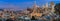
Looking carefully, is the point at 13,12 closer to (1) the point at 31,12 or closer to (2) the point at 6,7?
(2) the point at 6,7

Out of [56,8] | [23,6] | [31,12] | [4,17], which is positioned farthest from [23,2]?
[56,8]

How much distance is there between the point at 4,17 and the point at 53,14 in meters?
0.56

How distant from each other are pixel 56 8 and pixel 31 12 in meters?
0.29

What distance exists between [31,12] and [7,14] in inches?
10.9

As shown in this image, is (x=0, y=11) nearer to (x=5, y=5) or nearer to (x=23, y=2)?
(x=5, y=5)

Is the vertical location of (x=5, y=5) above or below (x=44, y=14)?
above

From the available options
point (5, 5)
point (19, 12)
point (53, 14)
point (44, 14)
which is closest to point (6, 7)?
point (5, 5)

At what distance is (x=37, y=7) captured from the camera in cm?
104

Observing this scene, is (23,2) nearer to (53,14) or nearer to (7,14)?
(7,14)

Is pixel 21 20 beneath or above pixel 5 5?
beneath

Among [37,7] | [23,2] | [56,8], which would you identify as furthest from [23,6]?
[56,8]

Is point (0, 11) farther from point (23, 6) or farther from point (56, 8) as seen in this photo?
point (56, 8)

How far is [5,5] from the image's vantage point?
1.05 m

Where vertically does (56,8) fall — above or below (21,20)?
above
